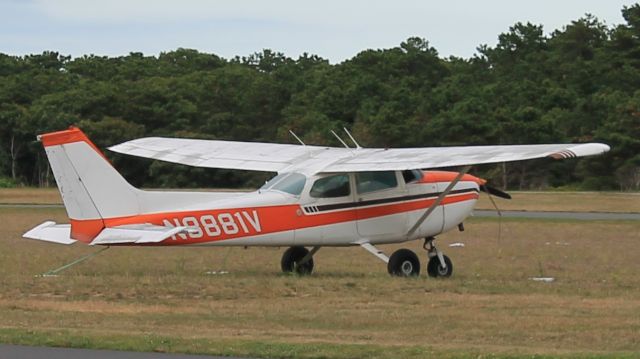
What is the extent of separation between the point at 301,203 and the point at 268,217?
2.00 feet

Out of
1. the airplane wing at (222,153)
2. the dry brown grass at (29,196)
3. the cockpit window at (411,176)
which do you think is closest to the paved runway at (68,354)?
the cockpit window at (411,176)

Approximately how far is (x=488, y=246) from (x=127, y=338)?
15172 mm

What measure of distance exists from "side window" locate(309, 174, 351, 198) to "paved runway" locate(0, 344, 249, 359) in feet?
25.5

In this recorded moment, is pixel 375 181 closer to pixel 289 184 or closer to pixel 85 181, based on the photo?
pixel 289 184

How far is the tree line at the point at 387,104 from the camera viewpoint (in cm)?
5569

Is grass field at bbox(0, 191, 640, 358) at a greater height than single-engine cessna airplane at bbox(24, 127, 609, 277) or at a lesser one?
lesser

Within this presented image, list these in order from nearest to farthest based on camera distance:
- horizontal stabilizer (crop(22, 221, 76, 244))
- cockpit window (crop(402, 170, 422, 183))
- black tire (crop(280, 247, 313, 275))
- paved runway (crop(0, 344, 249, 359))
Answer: paved runway (crop(0, 344, 249, 359)), horizontal stabilizer (crop(22, 221, 76, 244)), cockpit window (crop(402, 170, 422, 183)), black tire (crop(280, 247, 313, 275))

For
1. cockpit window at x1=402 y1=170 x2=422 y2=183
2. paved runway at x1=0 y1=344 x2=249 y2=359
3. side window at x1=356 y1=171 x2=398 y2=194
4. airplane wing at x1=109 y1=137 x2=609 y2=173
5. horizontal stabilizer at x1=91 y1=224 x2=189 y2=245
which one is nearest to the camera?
paved runway at x1=0 y1=344 x2=249 y2=359

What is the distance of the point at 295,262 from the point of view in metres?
19.2

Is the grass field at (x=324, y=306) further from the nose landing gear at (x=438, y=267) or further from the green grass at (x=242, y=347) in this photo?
the nose landing gear at (x=438, y=267)

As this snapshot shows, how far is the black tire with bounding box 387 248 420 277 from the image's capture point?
1791 cm

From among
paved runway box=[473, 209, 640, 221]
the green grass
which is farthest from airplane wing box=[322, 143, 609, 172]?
paved runway box=[473, 209, 640, 221]

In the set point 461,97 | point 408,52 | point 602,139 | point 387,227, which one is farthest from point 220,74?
point 387,227

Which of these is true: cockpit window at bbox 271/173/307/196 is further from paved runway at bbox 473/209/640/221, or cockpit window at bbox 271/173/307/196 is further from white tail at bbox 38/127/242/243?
paved runway at bbox 473/209/640/221
